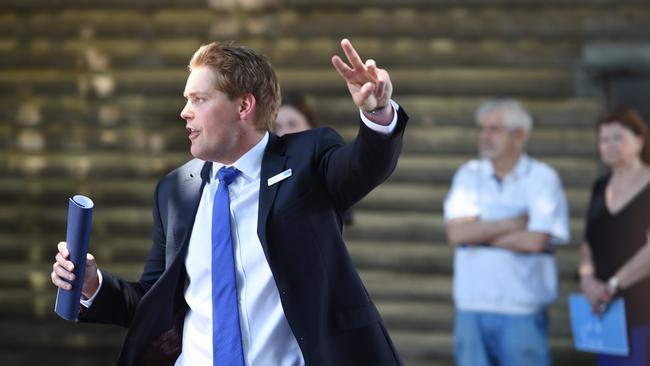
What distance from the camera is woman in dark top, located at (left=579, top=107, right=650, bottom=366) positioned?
552cm

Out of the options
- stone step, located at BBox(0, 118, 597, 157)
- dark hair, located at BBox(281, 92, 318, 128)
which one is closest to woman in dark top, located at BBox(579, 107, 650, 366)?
dark hair, located at BBox(281, 92, 318, 128)

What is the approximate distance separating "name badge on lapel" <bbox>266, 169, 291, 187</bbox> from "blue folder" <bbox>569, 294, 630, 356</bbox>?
115 inches

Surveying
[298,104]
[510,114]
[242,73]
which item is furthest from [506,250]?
[242,73]

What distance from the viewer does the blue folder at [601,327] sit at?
18.0ft

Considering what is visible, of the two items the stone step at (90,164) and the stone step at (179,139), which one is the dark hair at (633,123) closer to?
the stone step at (179,139)

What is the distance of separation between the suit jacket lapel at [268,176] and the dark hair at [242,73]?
0.27ft

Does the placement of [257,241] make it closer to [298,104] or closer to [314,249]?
[314,249]

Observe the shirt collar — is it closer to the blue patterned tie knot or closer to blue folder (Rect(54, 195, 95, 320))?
the blue patterned tie knot

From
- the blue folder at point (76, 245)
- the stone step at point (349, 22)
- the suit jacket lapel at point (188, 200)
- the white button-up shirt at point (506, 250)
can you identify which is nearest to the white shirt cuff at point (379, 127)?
the suit jacket lapel at point (188, 200)

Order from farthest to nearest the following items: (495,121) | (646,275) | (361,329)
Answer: (495,121) → (646,275) → (361,329)

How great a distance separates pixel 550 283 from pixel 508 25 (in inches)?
97.4

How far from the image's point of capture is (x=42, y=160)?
27.1 ft

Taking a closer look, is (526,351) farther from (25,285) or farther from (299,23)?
(25,285)

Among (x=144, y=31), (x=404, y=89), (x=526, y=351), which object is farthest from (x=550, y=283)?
(x=144, y=31)
